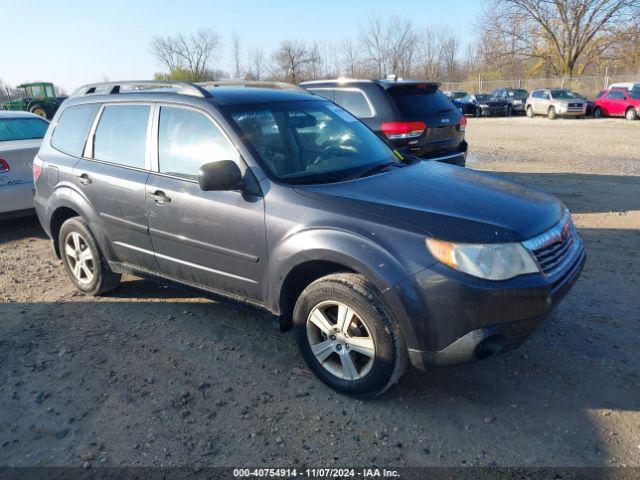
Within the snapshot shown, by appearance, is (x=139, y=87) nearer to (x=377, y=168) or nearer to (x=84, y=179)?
(x=84, y=179)

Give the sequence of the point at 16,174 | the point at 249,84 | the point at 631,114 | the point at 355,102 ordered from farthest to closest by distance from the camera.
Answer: the point at 631,114
the point at 355,102
the point at 16,174
the point at 249,84

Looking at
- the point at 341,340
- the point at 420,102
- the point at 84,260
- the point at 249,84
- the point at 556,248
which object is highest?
the point at 249,84

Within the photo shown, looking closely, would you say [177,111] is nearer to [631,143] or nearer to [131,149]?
[131,149]

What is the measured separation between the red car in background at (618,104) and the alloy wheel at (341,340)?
25.3 m

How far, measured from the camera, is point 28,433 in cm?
298

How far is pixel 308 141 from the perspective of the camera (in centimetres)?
389

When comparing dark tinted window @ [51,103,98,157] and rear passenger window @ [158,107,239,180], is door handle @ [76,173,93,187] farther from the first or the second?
rear passenger window @ [158,107,239,180]

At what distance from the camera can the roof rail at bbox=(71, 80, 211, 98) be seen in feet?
12.9

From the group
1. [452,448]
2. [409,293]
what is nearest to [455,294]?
[409,293]

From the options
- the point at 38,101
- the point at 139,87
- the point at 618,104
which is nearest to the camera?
the point at 139,87

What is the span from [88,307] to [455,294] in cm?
340

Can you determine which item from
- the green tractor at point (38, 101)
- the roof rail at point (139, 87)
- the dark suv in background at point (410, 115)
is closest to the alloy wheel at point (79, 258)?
the roof rail at point (139, 87)

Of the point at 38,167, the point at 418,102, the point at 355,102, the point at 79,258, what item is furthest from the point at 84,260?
the point at 418,102

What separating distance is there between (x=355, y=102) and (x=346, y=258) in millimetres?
4920
